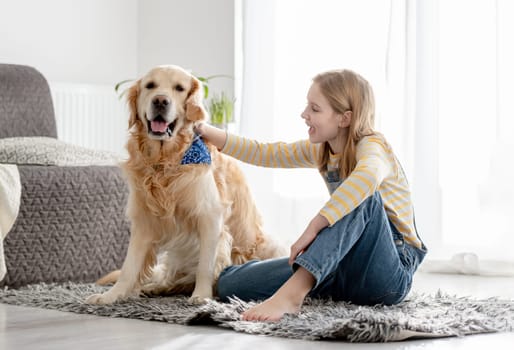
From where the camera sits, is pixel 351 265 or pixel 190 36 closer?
pixel 351 265

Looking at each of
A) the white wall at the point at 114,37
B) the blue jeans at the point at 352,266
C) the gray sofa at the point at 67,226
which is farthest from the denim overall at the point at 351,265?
the white wall at the point at 114,37

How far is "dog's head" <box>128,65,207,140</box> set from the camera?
231 cm

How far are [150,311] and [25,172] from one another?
0.91 m

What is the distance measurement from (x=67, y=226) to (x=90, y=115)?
70.8 inches

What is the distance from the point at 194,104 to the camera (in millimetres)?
2377

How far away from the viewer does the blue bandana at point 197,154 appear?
238cm

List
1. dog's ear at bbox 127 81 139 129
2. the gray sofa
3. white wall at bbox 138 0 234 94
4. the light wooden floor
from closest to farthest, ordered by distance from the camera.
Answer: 1. the light wooden floor
2. dog's ear at bbox 127 81 139 129
3. the gray sofa
4. white wall at bbox 138 0 234 94

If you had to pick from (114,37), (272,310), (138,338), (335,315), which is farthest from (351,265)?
(114,37)

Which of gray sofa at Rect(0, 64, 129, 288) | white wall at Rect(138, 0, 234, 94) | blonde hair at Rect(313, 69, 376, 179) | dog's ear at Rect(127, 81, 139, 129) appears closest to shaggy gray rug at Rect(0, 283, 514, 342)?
gray sofa at Rect(0, 64, 129, 288)

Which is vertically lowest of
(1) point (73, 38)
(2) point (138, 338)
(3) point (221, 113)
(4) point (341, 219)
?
(2) point (138, 338)

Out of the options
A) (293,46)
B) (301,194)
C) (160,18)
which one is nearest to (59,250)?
(301,194)

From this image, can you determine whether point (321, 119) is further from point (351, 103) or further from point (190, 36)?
point (190, 36)

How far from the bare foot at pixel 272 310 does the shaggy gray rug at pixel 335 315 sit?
2 cm

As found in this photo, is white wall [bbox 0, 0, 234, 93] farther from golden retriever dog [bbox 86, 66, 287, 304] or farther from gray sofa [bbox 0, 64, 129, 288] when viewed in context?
golden retriever dog [bbox 86, 66, 287, 304]
